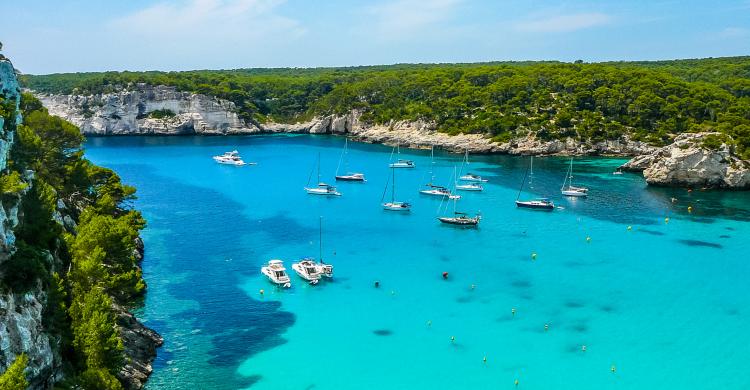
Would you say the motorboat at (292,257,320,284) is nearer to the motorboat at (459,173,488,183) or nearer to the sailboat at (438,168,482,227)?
the sailboat at (438,168,482,227)

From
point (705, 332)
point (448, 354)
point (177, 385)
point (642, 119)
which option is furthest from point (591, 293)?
point (642, 119)

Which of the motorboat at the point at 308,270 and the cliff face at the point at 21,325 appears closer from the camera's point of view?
the cliff face at the point at 21,325

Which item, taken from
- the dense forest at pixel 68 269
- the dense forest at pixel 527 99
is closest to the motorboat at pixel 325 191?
the dense forest at pixel 68 269

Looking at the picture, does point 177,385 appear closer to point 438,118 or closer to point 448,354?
point 448,354

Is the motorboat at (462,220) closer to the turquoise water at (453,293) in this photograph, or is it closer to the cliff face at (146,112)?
the turquoise water at (453,293)

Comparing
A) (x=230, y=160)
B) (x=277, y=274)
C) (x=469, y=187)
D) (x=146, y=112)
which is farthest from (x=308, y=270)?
(x=146, y=112)

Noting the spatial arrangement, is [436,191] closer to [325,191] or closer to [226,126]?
[325,191]
